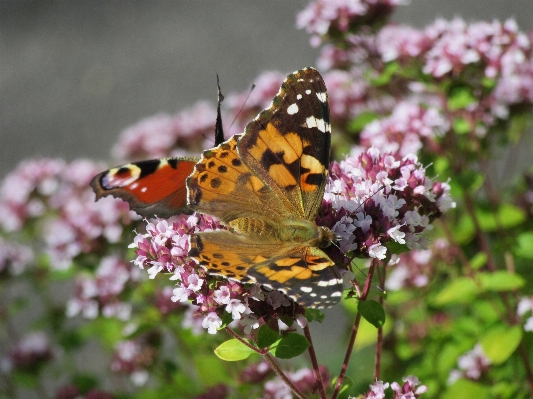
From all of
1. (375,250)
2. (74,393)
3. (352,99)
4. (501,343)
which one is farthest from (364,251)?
(352,99)

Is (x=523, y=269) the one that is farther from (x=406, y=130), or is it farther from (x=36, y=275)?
(x=36, y=275)

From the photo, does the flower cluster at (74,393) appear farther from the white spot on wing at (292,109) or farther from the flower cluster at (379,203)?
the white spot on wing at (292,109)

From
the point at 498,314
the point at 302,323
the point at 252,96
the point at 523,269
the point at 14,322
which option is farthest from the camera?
the point at 14,322

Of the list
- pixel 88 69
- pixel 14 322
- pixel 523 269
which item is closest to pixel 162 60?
pixel 88 69

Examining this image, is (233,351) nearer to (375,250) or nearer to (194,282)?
(194,282)

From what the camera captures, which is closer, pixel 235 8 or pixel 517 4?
pixel 517 4

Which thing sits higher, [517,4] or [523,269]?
[517,4]
